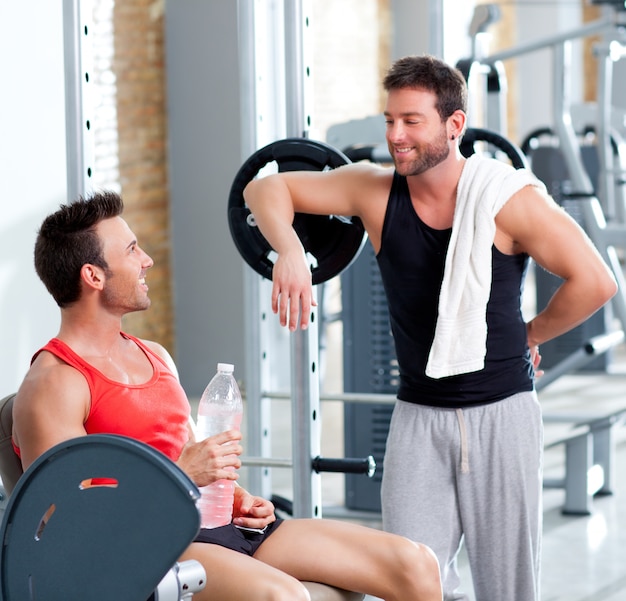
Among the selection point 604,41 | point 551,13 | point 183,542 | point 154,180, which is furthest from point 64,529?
point 551,13

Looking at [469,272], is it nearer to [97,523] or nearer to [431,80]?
[431,80]

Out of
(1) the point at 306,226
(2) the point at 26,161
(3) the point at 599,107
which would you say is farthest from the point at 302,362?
(3) the point at 599,107

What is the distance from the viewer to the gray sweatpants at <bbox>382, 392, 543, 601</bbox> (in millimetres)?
2014

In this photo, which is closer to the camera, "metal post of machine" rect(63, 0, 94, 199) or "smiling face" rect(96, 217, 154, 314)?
"smiling face" rect(96, 217, 154, 314)

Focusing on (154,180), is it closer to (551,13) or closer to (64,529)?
(64,529)

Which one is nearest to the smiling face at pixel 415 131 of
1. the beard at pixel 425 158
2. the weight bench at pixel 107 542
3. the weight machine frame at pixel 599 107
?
the beard at pixel 425 158

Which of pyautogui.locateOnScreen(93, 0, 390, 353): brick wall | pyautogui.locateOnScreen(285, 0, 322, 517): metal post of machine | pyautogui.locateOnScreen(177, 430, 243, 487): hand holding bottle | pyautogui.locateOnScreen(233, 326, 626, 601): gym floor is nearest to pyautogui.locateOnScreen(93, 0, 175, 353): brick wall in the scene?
pyautogui.locateOnScreen(93, 0, 390, 353): brick wall

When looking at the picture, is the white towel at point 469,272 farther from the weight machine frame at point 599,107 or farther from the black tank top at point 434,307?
the weight machine frame at point 599,107

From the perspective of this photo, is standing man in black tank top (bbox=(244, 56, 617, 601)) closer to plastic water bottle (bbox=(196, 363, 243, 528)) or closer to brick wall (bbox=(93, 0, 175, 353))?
plastic water bottle (bbox=(196, 363, 243, 528))

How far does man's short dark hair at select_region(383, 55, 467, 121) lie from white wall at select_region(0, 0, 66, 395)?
3.82 ft

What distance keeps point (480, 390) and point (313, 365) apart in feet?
1.67

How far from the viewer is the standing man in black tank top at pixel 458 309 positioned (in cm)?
196

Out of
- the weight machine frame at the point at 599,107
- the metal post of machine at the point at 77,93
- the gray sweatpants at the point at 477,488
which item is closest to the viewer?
the gray sweatpants at the point at 477,488

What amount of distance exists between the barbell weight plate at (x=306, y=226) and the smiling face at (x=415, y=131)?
10.8 inches
